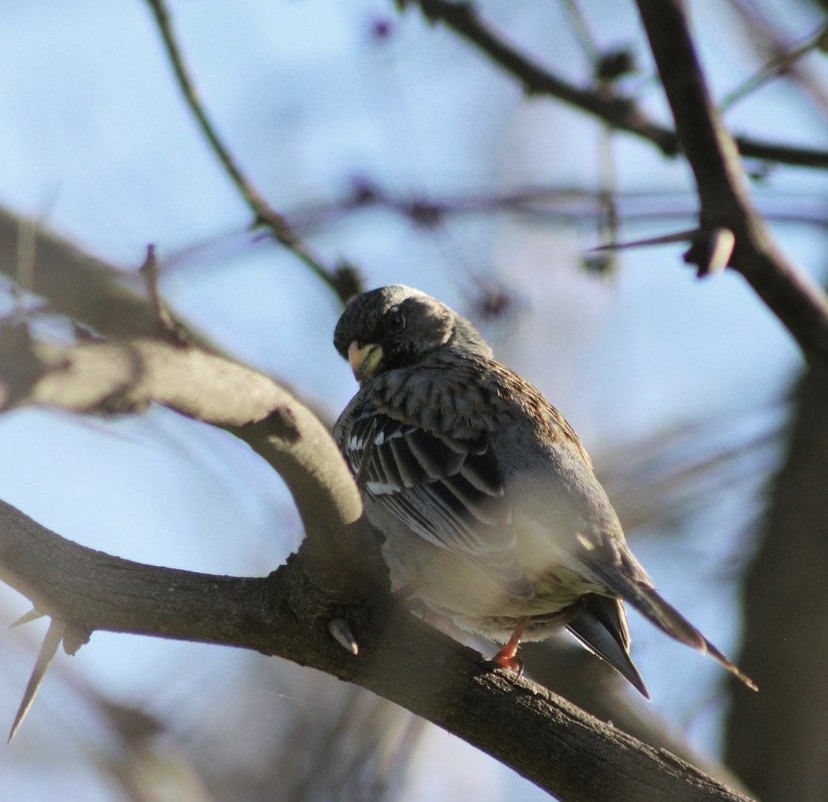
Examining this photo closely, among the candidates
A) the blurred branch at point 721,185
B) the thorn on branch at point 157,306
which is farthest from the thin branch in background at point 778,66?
the thorn on branch at point 157,306

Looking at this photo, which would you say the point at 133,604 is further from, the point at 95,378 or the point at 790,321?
the point at 790,321

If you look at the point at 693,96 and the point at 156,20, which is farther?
the point at 156,20

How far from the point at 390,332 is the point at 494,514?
2255 millimetres

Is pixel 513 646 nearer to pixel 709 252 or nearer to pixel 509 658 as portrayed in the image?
pixel 509 658

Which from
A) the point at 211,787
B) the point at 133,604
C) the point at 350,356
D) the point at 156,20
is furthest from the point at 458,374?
the point at 211,787

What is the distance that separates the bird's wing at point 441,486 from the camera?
4375 millimetres

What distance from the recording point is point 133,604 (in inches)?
135

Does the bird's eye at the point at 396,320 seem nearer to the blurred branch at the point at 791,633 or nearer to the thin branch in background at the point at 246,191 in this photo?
the thin branch in background at the point at 246,191

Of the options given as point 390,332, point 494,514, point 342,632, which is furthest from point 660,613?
point 390,332

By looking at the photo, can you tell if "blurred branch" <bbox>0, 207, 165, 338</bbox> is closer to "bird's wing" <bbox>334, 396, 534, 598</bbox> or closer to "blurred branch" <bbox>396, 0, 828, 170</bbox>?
"bird's wing" <bbox>334, 396, 534, 598</bbox>

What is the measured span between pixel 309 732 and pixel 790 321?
532 centimetres

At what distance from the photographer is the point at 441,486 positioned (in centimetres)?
477

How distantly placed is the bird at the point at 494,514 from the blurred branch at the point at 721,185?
106 centimetres

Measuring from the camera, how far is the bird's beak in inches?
251
